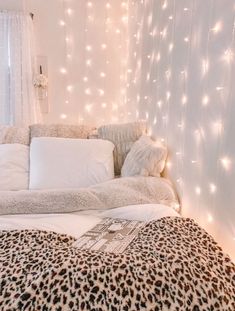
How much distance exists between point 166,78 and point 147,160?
58cm

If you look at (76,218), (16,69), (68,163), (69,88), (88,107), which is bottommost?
(76,218)

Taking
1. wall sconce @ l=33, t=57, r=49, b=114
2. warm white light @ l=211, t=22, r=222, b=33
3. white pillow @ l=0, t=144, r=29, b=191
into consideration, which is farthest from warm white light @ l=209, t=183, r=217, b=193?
wall sconce @ l=33, t=57, r=49, b=114

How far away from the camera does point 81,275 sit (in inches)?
31.2

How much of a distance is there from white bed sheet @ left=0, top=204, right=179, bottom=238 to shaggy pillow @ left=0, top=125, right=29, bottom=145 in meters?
1.03

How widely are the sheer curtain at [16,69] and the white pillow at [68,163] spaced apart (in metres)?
0.87

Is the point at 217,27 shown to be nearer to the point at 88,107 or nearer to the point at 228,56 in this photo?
the point at 228,56

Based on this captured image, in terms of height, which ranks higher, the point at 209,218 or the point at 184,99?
the point at 184,99

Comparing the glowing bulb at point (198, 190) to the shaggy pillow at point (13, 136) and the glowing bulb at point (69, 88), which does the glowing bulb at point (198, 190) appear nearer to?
the shaggy pillow at point (13, 136)

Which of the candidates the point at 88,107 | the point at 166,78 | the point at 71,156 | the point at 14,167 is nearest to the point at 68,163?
the point at 71,156

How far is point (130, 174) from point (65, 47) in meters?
1.75

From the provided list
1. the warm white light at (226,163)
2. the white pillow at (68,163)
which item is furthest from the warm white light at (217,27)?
the white pillow at (68,163)

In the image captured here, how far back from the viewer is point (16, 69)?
9.56 ft

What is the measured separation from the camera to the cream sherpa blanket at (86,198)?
4.81ft

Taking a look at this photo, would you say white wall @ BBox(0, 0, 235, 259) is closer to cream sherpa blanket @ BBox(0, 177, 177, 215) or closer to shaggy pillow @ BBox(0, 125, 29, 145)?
cream sherpa blanket @ BBox(0, 177, 177, 215)
